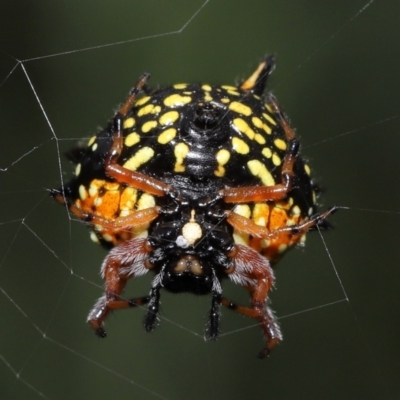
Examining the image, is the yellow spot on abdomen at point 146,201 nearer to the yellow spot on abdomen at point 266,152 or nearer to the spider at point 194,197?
the spider at point 194,197

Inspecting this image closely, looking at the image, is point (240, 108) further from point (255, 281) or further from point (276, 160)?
point (255, 281)

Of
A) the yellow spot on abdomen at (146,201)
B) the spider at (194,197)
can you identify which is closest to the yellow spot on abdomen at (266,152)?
the spider at (194,197)

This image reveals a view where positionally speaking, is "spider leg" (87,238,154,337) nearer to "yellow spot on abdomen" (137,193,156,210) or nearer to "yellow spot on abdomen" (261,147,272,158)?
"yellow spot on abdomen" (137,193,156,210)

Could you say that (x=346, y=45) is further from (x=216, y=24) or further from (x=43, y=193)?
(x=43, y=193)

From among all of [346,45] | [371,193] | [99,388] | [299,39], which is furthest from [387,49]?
[99,388]

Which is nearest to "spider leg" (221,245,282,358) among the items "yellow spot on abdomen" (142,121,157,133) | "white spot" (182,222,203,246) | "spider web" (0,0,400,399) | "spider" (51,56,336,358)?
"spider" (51,56,336,358)

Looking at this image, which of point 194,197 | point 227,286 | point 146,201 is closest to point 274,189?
point 194,197
